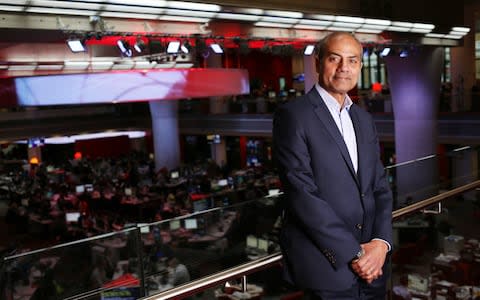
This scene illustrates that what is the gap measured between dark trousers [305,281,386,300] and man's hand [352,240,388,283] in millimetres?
72

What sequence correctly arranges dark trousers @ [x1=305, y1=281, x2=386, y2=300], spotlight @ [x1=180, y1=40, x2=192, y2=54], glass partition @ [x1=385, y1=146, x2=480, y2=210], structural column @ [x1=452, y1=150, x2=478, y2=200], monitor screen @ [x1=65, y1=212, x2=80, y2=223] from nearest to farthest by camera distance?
1. dark trousers @ [x1=305, y1=281, x2=386, y2=300]
2. glass partition @ [x1=385, y1=146, x2=480, y2=210]
3. structural column @ [x1=452, y1=150, x2=478, y2=200]
4. spotlight @ [x1=180, y1=40, x2=192, y2=54]
5. monitor screen @ [x1=65, y1=212, x2=80, y2=223]

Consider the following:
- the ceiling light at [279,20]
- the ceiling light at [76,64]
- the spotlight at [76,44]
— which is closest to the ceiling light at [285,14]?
the ceiling light at [279,20]

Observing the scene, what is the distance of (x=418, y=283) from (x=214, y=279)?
130 inches

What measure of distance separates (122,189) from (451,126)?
9951mm

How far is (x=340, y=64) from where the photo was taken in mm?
2039

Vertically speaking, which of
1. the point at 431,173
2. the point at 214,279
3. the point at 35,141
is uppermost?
the point at 214,279

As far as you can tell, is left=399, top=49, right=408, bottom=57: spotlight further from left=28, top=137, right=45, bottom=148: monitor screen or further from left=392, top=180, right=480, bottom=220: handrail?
left=28, top=137, right=45, bottom=148: monitor screen

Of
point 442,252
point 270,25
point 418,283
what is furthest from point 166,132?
point 418,283

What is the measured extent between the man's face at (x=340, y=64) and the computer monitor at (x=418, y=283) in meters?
3.49

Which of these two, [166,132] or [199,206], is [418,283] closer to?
[199,206]

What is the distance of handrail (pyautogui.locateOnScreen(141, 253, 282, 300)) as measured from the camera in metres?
2.54

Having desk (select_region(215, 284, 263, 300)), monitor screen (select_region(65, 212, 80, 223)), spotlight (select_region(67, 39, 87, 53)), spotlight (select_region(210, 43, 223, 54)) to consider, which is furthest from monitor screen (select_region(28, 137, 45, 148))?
desk (select_region(215, 284, 263, 300))

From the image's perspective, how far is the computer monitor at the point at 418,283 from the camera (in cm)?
518

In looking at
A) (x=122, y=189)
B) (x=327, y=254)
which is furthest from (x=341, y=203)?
(x=122, y=189)
